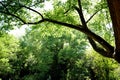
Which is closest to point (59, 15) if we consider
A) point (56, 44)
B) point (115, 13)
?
point (115, 13)

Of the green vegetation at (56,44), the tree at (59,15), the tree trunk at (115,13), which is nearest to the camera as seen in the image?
the tree trunk at (115,13)

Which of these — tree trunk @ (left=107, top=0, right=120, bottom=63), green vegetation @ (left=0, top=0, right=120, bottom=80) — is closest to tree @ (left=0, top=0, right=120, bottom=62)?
green vegetation @ (left=0, top=0, right=120, bottom=80)

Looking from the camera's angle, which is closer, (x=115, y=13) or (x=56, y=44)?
(x=115, y=13)

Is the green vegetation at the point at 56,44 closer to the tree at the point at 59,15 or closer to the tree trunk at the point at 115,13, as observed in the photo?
the tree at the point at 59,15

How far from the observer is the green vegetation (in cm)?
1137

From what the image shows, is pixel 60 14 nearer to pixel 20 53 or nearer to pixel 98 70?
pixel 98 70

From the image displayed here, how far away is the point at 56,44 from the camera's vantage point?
4012 cm

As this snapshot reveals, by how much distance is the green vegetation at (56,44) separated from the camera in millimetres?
11367

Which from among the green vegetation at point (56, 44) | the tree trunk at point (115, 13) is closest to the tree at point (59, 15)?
the green vegetation at point (56, 44)

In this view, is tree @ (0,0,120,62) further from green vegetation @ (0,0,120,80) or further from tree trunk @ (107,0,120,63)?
tree trunk @ (107,0,120,63)

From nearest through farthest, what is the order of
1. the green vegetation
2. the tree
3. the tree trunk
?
the tree trunk
the tree
the green vegetation

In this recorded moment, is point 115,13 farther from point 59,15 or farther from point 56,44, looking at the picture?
point 56,44

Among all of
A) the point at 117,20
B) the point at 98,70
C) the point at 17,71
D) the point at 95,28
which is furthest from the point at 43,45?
the point at 117,20

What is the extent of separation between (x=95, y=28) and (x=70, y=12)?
2.10 meters
